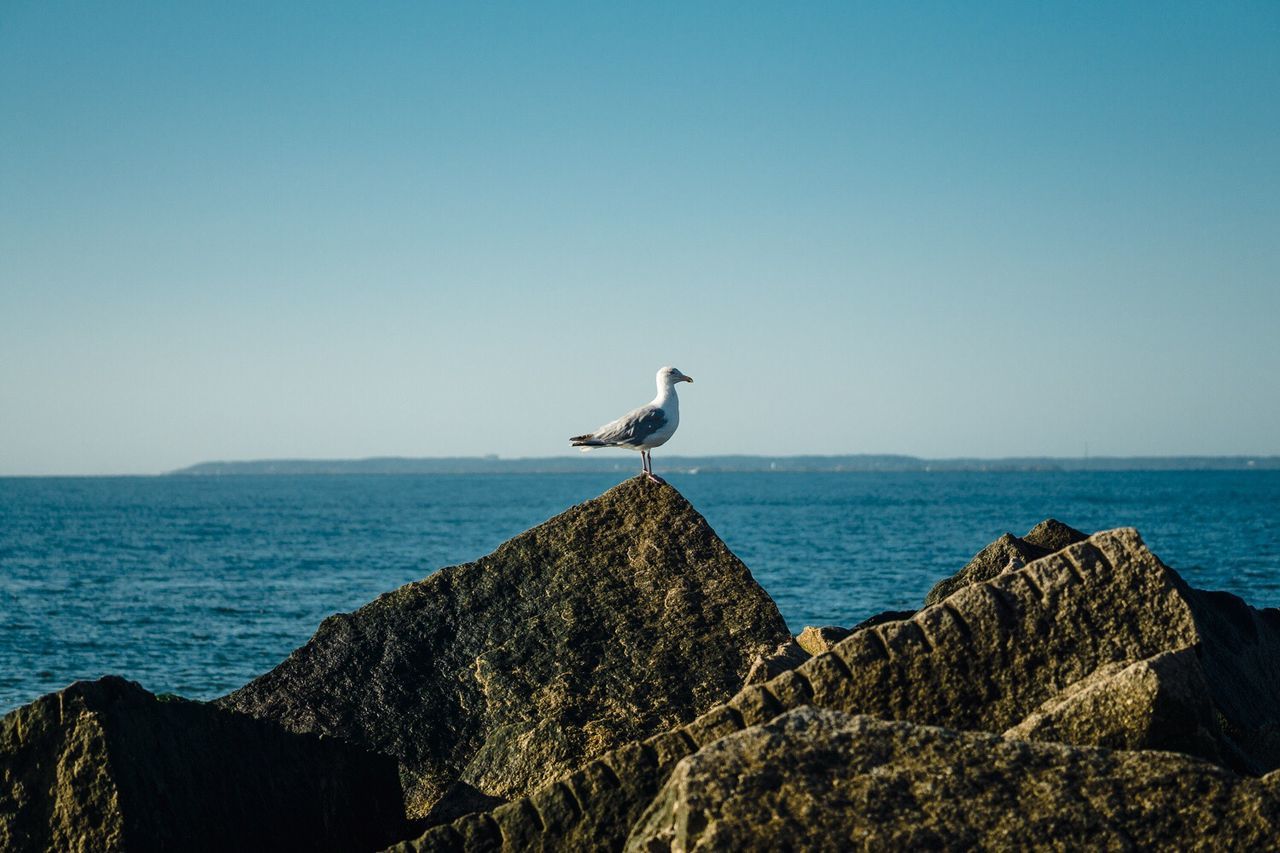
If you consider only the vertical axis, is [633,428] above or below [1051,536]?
above

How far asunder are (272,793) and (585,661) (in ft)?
6.78

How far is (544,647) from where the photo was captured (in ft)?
24.5

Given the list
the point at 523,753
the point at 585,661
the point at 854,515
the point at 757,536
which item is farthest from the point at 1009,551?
the point at 854,515

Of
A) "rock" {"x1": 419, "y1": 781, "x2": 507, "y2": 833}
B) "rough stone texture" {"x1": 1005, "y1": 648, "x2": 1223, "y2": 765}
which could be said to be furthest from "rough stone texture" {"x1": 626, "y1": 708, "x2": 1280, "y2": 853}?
"rock" {"x1": 419, "y1": 781, "x2": 507, "y2": 833}

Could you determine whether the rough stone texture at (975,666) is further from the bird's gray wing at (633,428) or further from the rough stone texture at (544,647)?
the bird's gray wing at (633,428)

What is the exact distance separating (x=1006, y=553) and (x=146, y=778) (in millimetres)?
5371

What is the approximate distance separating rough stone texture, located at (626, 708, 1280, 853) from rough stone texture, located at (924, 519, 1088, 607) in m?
3.57

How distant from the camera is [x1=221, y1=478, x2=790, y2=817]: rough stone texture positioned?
717 centimetres

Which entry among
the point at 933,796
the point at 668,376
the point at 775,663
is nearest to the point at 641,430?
the point at 668,376

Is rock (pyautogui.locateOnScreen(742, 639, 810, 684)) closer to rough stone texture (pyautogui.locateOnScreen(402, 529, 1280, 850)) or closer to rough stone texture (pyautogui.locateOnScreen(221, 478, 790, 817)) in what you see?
rough stone texture (pyautogui.locateOnScreen(221, 478, 790, 817))

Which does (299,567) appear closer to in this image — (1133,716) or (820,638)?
(820,638)

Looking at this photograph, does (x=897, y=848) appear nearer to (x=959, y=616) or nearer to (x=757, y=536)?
(x=959, y=616)

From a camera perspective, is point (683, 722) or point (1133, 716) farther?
point (683, 722)

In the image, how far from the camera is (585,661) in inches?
289
